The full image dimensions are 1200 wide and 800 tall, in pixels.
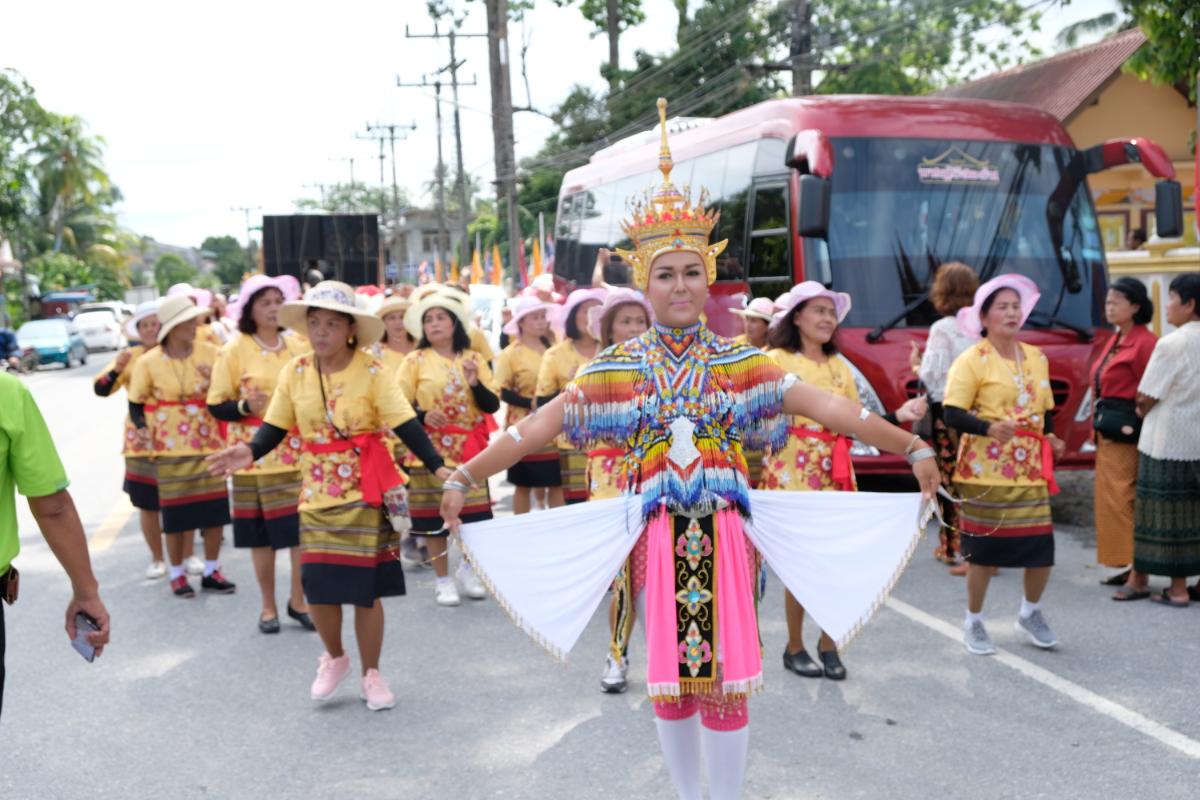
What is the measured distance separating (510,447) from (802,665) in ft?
8.54

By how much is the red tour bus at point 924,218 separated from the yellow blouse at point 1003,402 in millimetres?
2914

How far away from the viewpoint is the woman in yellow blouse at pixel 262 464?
6977 mm

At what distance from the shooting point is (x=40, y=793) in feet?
15.5

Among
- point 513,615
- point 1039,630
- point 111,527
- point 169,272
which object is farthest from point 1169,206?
point 169,272

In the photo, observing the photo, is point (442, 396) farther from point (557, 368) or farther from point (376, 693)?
point (376, 693)

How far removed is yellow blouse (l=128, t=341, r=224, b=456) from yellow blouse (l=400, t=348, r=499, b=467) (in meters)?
1.32

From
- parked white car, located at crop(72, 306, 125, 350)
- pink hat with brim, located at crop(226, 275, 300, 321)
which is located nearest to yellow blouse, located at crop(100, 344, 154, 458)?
pink hat with brim, located at crop(226, 275, 300, 321)

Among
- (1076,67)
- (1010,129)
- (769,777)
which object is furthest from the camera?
(1076,67)

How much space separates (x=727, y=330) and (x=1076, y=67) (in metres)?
19.6

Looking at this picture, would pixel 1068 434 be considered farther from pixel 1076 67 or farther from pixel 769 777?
pixel 1076 67

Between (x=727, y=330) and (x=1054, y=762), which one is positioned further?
(x=727, y=330)

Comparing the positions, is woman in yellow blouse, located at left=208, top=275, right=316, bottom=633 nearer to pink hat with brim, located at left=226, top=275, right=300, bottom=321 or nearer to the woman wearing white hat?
pink hat with brim, located at left=226, top=275, right=300, bottom=321

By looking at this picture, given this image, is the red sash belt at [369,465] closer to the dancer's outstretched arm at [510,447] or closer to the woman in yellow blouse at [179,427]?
the dancer's outstretched arm at [510,447]

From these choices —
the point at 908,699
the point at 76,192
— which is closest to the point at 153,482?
the point at 908,699
